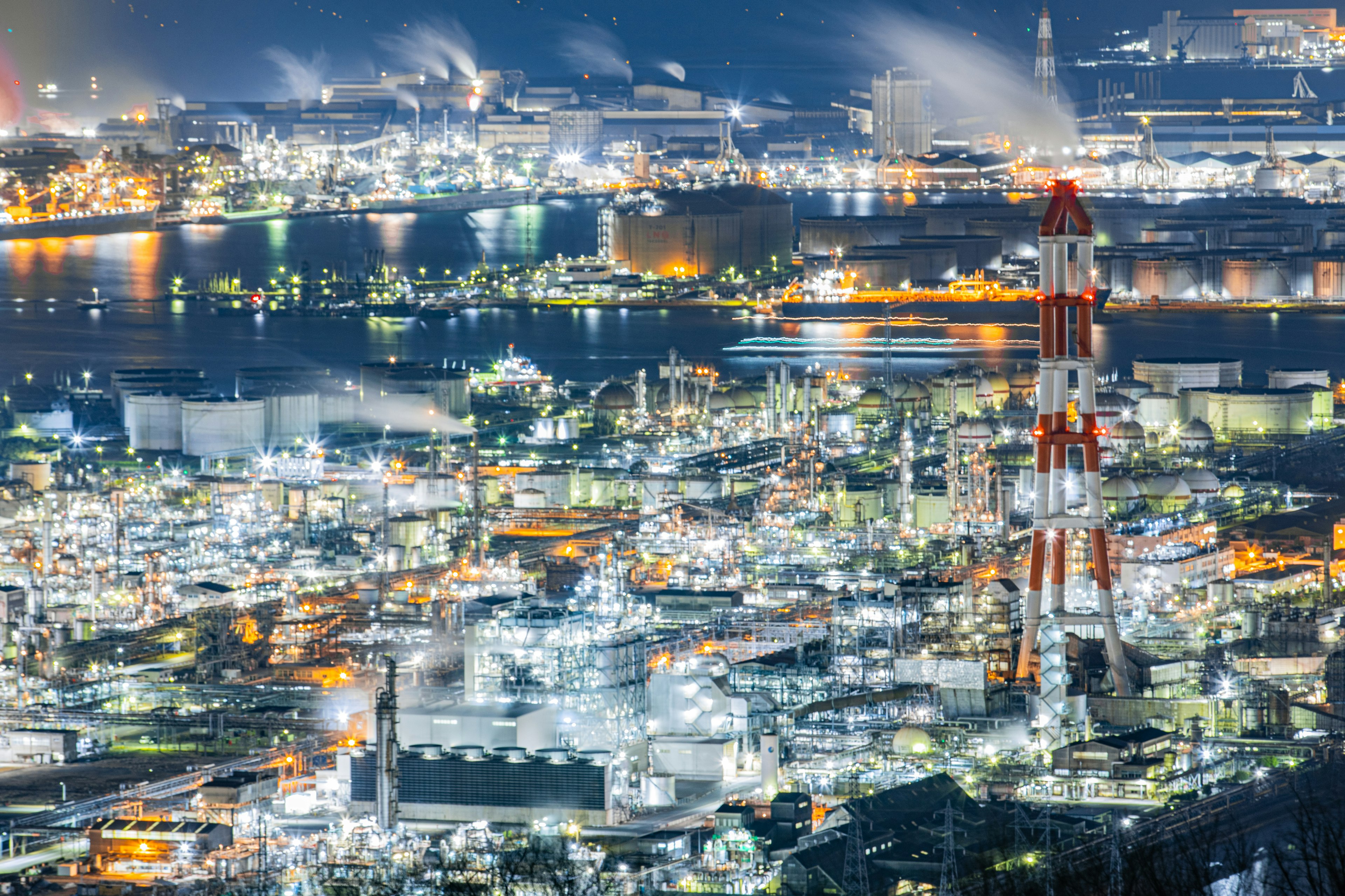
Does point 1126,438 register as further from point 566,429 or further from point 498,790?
point 498,790

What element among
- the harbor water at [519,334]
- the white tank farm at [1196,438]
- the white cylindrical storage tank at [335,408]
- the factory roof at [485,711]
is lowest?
the factory roof at [485,711]

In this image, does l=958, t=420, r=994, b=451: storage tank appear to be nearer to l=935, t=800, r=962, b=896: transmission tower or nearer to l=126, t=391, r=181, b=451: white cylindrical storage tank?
l=126, t=391, r=181, b=451: white cylindrical storage tank

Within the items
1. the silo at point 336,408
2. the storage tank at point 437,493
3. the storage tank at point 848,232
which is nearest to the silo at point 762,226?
the storage tank at point 848,232

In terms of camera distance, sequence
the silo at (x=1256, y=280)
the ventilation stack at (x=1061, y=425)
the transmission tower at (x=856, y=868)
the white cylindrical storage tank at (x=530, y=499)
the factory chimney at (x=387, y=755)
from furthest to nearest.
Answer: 1. the silo at (x=1256, y=280)
2. the white cylindrical storage tank at (x=530, y=499)
3. the ventilation stack at (x=1061, y=425)
4. the factory chimney at (x=387, y=755)
5. the transmission tower at (x=856, y=868)

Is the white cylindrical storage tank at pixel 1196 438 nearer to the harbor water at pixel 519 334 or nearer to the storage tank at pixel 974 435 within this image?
the storage tank at pixel 974 435

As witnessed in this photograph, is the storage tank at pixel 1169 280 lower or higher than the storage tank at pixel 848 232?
lower

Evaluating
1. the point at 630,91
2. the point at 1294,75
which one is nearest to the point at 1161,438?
the point at 1294,75

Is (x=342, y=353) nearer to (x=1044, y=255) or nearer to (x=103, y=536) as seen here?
(x=103, y=536)
